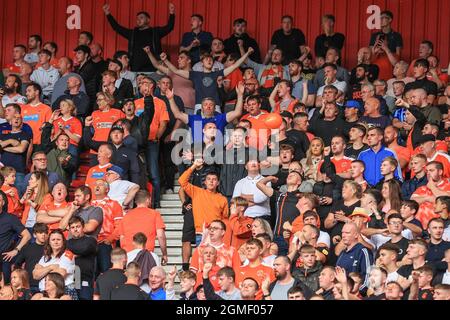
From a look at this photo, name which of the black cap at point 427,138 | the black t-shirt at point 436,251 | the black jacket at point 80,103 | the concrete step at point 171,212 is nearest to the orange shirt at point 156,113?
the black jacket at point 80,103

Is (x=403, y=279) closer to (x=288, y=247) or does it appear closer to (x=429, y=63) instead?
(x=288, y=247)

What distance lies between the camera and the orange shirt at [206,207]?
50.8 feet

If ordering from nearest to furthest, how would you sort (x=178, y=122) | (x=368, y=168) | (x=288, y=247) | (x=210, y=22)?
(x=288, y=247) < (x=368, y=168) < (x=178, y=122) < (x=210, y=22)

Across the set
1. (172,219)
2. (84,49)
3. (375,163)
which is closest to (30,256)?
(172,219)

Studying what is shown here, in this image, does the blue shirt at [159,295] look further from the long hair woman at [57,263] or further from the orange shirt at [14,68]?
the orange shirt at [14,68]

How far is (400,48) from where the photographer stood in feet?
65.9

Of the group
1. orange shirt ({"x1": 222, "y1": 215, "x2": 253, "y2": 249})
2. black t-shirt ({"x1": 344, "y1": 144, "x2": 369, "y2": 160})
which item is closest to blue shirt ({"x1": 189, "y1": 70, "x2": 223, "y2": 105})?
black t-shirt ({"x1": 344, "y1": 144, "x2": 369, "y2": 160})

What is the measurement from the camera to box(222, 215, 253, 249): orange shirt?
15.1 m

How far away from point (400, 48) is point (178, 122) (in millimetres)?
4061

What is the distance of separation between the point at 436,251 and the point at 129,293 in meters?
3.36

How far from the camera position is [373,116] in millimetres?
17266

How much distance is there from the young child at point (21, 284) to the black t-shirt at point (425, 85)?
6.43m

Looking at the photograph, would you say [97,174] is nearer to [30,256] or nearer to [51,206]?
[51,206]

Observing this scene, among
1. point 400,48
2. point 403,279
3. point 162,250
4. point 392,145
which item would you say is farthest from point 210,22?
point 403,279
